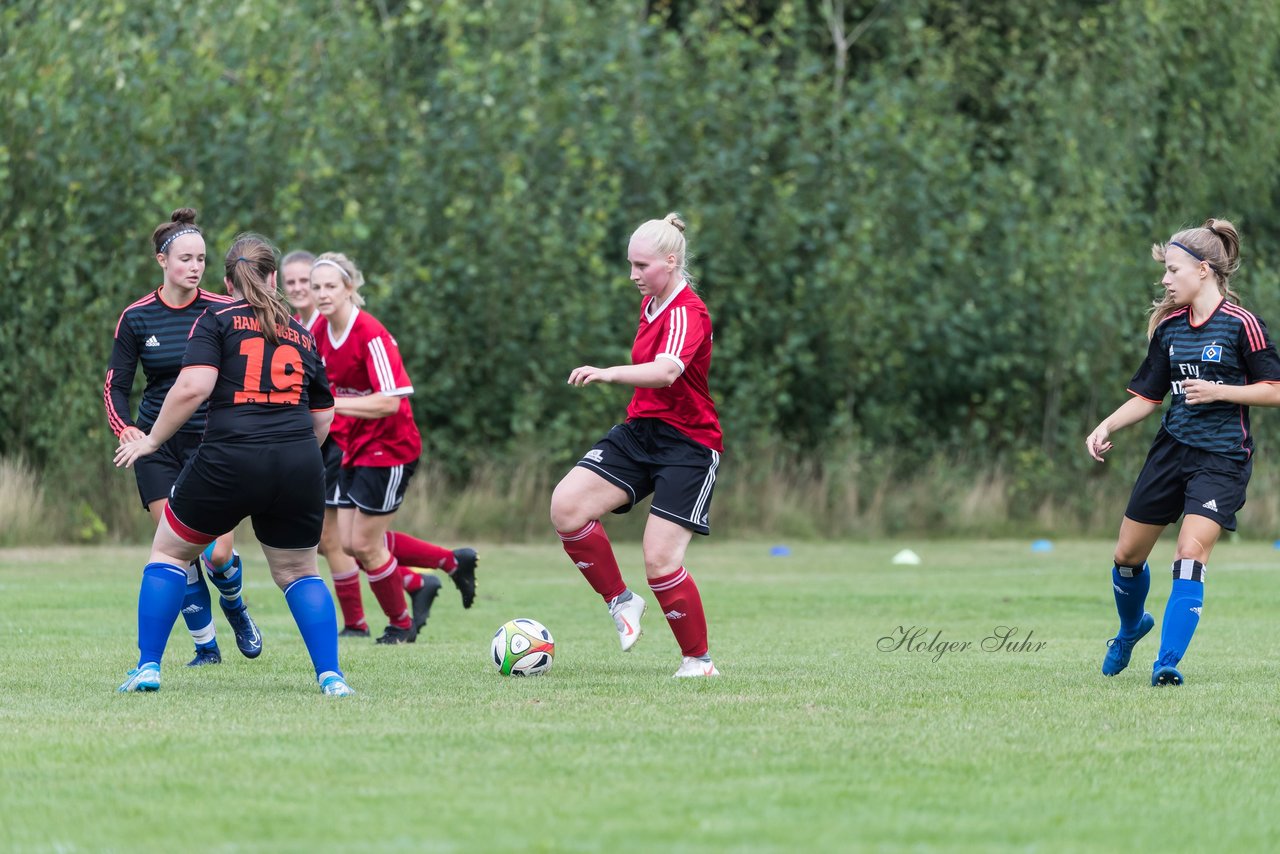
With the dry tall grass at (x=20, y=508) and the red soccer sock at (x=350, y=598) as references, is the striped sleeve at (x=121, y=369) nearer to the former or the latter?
the red soccer sock at (x=350, y=598)

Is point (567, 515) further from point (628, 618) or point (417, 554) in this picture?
point (417, 554)

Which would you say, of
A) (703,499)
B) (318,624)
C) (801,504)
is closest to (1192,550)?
(703,499)

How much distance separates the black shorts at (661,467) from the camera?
7.51 meters

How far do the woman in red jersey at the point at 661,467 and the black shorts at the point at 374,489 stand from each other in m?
2.04

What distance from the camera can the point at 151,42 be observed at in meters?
19.7

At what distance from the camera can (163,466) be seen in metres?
8.25

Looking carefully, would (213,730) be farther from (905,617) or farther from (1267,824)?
(905,617)

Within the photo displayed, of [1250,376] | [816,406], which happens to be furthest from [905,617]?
[816,406]

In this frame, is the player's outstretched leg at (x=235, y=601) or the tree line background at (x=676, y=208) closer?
the player's outstretched leg at (x=235, y=601)

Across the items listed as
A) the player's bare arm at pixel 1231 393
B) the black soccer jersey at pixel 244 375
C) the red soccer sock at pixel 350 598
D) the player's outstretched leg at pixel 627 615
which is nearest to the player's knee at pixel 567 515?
the player's outstretched leg at pixel 627 615

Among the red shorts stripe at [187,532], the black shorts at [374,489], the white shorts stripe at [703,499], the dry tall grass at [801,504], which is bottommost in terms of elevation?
the dry tall grass at [801,504]

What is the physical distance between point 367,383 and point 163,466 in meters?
1.59

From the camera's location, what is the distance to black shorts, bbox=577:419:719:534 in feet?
24.6

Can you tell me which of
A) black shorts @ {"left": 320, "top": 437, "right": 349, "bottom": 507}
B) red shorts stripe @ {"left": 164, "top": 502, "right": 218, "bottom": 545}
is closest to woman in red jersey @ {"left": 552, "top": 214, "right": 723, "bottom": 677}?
red shorts stripe @ {"left": 164, "top": 502, "right": 218, "bottom": 545}
